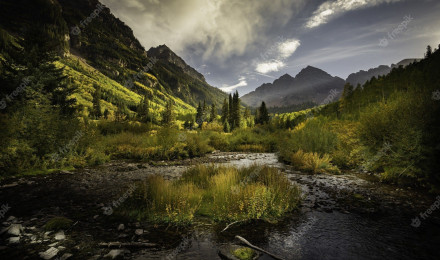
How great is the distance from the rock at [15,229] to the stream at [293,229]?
0.92ft

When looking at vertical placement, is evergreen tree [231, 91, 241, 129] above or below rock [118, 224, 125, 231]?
above

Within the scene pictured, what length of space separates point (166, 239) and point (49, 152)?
12.8 metres

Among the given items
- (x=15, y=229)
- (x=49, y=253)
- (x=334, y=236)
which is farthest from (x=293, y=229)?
(x=15, y=229)

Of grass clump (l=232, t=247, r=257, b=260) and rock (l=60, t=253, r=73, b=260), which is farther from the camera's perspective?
grass clump (l=232, t=247, r=257, b=260)

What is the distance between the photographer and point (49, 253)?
3600 mm

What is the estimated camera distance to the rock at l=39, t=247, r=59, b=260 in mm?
3490

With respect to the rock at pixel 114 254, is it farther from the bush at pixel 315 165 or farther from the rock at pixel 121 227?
the bush at pixel 315 165

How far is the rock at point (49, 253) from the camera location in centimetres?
349

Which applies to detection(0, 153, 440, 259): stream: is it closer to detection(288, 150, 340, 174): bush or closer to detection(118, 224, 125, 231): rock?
detection(118, 224, 125, 231): rock

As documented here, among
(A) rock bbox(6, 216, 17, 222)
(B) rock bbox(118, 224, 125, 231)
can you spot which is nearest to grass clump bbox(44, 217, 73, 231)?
(B) rock bbox(118, 224, 125, 231)

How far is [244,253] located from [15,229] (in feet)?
18.1

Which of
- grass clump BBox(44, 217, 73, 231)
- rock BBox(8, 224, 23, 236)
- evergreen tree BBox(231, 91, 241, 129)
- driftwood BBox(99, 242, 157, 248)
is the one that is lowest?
driftwood BBox(99, 242, 157, 248)

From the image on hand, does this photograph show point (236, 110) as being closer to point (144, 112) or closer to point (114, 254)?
point (144, 112)

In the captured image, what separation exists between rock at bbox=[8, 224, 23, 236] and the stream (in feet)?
0.92
